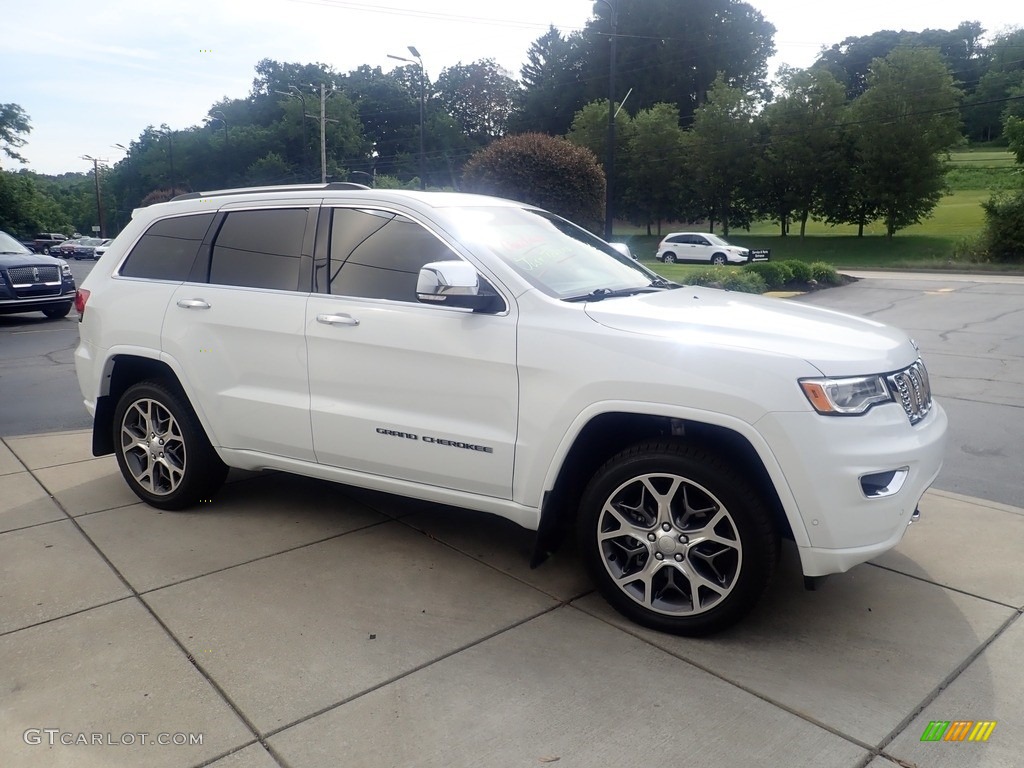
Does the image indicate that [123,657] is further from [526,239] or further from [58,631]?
[526,239]

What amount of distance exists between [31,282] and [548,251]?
1361 cm

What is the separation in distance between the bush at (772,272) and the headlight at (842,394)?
57.9ft

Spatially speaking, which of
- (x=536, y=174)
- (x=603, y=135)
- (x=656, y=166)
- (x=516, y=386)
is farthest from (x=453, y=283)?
(x=656, y=166)

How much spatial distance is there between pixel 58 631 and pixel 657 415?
2648 mm

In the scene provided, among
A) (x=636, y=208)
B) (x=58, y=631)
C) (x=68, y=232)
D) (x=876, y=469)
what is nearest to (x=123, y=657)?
(x=58, y=631)

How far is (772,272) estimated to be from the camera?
20.3 m

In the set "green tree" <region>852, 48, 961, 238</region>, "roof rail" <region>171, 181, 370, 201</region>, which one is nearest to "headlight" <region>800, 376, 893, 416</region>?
"roof rail" <region>171, 181, 370, 201</region>

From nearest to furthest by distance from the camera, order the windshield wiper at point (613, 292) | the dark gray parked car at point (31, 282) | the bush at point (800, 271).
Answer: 1. the windshield wiper at point (613, 292)
2. the dark gray parked car at point (31, 282)
3. the bush at point (800, 271)

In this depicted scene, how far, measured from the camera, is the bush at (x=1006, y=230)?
1213 inches

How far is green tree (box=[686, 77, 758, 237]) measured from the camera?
49125mm

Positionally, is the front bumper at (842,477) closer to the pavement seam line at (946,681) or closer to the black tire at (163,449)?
the pavement seam line at (946,681)

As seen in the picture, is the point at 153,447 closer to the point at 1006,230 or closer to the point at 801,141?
the point at 1006,230

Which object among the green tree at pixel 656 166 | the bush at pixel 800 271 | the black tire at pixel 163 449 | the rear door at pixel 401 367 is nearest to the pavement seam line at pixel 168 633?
the black tire at pixel 163 449

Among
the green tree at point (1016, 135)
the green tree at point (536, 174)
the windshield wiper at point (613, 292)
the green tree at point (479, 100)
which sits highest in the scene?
the green tree at point (479, 100)
